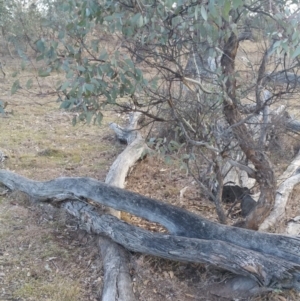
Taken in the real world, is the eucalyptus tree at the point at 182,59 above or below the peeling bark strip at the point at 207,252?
above

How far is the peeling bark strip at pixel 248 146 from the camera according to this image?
2.94 metres

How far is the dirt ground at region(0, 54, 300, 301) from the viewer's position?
3018 millimetres

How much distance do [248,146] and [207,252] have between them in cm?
90

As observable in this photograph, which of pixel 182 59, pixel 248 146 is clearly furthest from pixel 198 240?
pixel 182 59

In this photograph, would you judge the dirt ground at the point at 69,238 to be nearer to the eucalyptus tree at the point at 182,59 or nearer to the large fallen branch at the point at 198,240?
the large fallen branch at the point at 198,240

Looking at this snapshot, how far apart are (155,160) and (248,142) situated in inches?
95.9

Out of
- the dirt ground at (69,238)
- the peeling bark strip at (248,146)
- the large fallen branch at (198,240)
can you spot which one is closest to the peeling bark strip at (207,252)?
the large fallen branch at (198,240)

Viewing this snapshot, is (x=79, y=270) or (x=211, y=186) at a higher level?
(x=211, y=186)

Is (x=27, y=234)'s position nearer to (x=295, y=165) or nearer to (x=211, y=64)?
(x=211, y=64)

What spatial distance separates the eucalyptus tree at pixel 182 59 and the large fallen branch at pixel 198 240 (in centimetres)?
46

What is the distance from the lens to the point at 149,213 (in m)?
3.37

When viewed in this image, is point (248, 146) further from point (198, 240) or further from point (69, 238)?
point (69, 238)

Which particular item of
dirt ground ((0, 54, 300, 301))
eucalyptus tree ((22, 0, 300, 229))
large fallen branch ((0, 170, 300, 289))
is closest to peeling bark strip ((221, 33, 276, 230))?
eucalyptus tree ((22, 0, 300, 229))

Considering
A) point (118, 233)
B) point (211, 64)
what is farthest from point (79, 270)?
point (211, 64)
